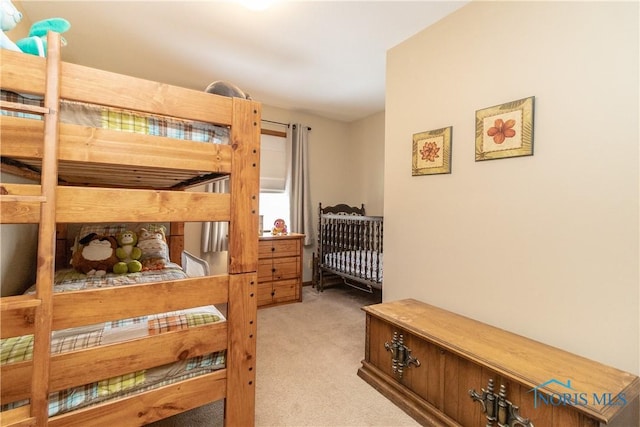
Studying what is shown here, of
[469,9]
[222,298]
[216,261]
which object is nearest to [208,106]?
[222,298]

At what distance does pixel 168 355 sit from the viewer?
1.11m

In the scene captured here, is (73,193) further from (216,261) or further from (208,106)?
(216,261)

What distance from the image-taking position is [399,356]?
5.62 ft

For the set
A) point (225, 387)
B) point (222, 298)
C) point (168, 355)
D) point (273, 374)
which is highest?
point (222, 298)

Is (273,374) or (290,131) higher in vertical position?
(290,131)

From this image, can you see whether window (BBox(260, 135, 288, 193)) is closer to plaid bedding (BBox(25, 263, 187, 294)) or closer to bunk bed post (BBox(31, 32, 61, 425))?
plaid bedding (BBox(25, 263, 187, 294))

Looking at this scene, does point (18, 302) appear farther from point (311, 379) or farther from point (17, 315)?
point (311, 379)

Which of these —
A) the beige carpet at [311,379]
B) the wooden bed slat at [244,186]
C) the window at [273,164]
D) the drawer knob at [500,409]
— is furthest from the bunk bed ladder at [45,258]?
the window at [273,164]

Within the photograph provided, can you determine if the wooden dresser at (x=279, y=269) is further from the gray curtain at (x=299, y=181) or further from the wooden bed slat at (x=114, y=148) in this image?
the wooden bed slat at (x=114, y=148)

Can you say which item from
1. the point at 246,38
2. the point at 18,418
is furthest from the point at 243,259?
the point at 246,38

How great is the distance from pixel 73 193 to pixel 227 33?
1928mm

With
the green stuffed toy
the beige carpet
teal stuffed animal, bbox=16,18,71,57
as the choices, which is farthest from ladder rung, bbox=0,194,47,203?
the green stuffed toy

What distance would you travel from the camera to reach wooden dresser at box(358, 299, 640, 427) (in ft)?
3.59

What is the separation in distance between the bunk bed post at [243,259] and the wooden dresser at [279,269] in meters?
2.05
